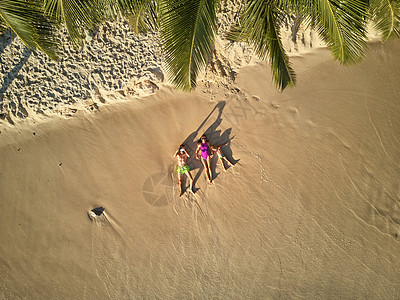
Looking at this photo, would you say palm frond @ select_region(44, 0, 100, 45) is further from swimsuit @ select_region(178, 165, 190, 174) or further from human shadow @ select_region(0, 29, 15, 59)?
swimsuit @ select_region(178, 165, 190, 174)

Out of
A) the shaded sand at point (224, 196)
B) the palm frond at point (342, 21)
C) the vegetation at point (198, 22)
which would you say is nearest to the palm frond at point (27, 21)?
the vegetation at point (198, 22)

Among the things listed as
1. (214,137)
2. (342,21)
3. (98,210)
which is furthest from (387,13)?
(98,210)

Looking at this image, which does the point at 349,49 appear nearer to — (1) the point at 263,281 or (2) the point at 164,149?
(2) the point at 164,149

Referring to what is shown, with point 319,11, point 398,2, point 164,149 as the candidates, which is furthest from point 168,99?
point 398,2

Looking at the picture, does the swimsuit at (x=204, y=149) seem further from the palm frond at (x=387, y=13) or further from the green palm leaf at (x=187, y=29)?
the palm frond at (x=387, y=13)

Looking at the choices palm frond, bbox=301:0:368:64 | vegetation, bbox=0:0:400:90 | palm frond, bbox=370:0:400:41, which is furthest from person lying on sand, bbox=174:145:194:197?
palm frond, bbox=370:0:400:41

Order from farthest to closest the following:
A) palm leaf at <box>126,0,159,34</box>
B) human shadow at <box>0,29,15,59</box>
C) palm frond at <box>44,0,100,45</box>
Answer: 1. human shadow at <box>0,29,15,59</box>
2. palm leaf at <box>126,0,159,34</box>
3. palm frond at <box>44,0,100,45</box>
